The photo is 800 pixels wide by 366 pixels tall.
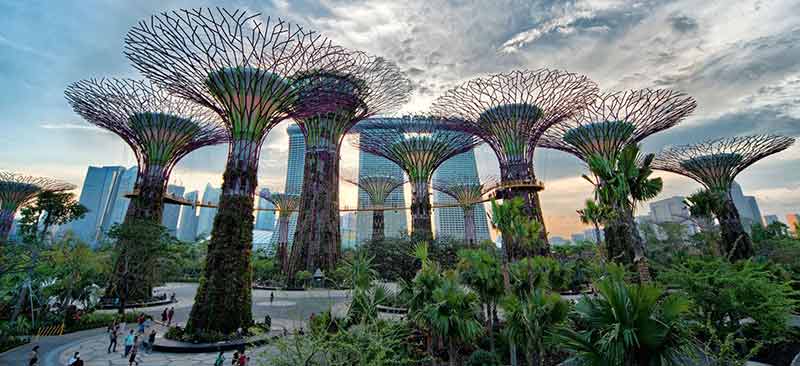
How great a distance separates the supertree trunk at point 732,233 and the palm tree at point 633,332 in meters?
36.9

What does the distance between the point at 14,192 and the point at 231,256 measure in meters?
→ 42.9

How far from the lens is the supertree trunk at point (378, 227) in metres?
35.1

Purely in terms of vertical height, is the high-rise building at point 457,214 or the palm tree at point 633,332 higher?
the high-rise building at point 457,214

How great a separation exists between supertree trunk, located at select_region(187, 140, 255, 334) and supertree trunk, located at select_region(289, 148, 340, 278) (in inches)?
483

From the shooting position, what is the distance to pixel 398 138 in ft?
113

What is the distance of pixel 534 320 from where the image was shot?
9.82 meters

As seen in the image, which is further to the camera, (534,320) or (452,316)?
(452,316)

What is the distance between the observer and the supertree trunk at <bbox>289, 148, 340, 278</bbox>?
27469 millimetres

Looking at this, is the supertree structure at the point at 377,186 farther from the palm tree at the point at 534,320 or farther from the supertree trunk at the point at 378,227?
the palm tree at the point at 534,320

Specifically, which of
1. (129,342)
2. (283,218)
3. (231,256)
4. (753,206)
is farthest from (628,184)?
(753,206)

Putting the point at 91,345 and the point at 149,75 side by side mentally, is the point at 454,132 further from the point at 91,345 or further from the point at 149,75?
the point at 91,345

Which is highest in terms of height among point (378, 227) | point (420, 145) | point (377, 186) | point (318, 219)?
point (420, 145)

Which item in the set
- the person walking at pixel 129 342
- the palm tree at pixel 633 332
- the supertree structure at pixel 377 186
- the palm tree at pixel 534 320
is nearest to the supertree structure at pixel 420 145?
the supertree structure at pixel 377 186

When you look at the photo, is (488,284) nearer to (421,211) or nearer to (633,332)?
(633,332)
